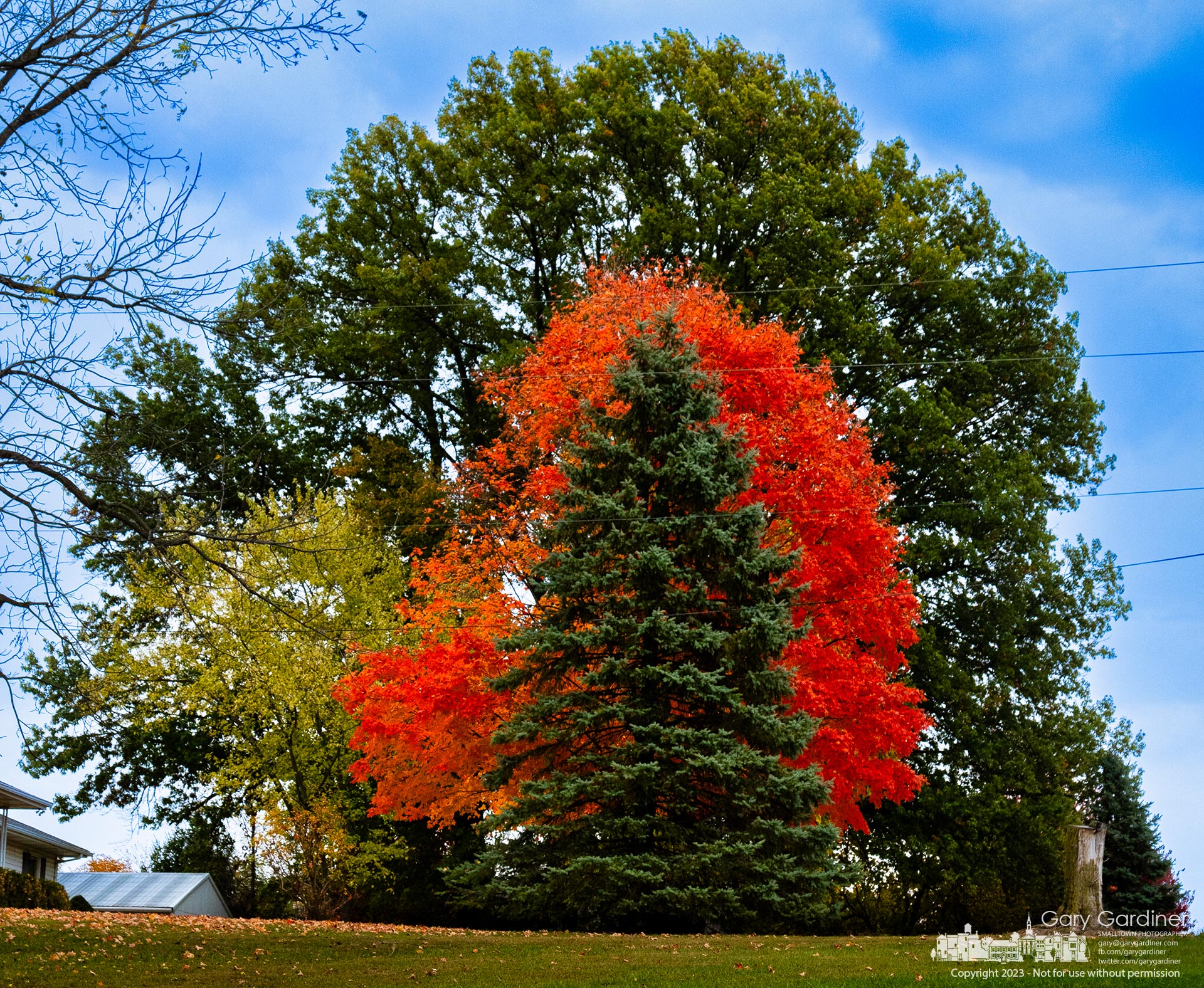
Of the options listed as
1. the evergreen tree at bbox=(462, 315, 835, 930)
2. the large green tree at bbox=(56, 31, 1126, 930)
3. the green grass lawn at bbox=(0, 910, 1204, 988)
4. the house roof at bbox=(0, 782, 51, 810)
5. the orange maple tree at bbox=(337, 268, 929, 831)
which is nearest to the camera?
the green grass lawn at bbox=(0, 910, 1204, 988)

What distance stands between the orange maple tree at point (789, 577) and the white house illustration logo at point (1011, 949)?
4.46m

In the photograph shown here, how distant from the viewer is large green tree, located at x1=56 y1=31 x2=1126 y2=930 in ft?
74.6

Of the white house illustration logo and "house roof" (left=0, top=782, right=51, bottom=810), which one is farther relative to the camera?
"house roof" (left=0, top=782, right=51, bottom=810)

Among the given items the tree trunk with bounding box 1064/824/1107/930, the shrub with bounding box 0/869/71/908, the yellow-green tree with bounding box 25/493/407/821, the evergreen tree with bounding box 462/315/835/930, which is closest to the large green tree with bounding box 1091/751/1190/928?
the tree trunk with bounding box 1064/824/1107/930

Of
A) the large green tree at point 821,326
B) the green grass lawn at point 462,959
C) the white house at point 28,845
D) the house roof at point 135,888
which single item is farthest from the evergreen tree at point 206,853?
the green grass lawn at point 462,959

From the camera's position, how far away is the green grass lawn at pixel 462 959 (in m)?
11.3

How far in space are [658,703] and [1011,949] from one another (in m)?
5.34

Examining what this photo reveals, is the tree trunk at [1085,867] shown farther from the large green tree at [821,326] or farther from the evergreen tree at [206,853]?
the evergreen tree at [206,853]

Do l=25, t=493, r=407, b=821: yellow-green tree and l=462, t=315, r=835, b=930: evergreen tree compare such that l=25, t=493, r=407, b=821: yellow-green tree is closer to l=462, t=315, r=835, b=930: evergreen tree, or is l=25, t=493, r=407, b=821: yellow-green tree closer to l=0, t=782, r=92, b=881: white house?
l=0, t=782, r=92, b=881: white house

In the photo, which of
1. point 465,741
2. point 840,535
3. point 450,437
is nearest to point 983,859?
point 840,535

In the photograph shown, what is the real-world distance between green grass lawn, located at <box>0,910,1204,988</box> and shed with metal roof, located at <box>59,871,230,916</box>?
1314 centimetres

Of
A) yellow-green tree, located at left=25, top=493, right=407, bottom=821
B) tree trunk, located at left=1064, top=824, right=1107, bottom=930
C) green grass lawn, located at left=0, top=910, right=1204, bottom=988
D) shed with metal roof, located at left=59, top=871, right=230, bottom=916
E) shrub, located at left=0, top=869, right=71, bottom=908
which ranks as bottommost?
shed with metal roof, located at left=59, top=871, right=230, bottom=916

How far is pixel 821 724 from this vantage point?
17406mm

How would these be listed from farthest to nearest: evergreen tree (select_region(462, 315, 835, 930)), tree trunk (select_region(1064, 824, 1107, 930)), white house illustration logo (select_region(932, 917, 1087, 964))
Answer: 1. tree trunk (select_region(1064, 824, 1107, 930))
2. evergreen tree (select_region(462, 315, 835, 930))
3. white house illustration logo (select_region(932, 917, 1087, 964))
